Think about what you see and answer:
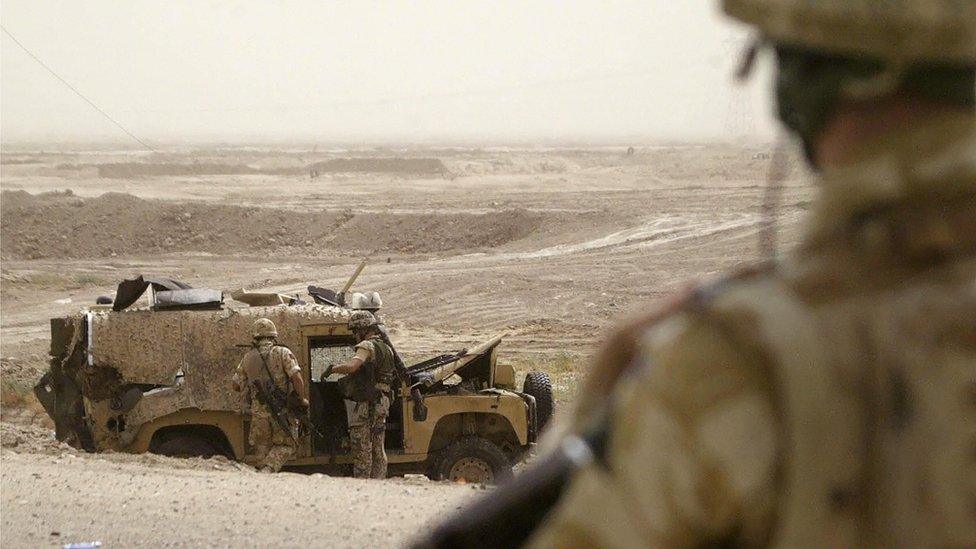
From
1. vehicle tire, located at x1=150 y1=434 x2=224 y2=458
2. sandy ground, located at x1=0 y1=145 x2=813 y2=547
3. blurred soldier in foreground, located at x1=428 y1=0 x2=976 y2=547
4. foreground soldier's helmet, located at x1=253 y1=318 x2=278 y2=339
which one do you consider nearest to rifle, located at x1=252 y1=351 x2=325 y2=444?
foreground soldier's helmet, located at x1=253 y1=318 x2=278 y2=339

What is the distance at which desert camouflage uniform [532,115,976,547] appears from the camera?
3.71ft

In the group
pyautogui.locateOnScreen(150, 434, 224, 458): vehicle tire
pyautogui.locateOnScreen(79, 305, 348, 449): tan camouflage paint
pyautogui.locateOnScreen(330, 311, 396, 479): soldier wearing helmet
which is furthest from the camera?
pyautogui.locateOnScreen(150, 434, 224, 458): vehicle tire

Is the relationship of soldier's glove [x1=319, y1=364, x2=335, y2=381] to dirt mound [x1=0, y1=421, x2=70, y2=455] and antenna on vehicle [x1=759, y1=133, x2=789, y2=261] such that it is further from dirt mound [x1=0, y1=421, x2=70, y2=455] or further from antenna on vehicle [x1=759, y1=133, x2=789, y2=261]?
antenna on vehicle [x1=759, y1=133, x2=789, y2=261]

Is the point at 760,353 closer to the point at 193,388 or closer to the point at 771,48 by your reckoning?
the point at 771,48

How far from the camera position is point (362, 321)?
1016cm

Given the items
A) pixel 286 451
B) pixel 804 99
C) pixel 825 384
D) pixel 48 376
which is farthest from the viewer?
pixel 48 376

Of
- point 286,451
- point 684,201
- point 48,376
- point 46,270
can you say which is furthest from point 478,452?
point 684,201

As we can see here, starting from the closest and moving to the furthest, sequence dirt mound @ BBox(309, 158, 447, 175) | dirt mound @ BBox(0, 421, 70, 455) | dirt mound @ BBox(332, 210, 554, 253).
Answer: dirt mound @ BBox(0, 421, 70, 455), dirt mound @ BBox(332, 210, 554, 253), dirt mound @ BBox(309, 158, 447, 175)

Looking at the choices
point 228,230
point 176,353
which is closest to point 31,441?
point 176,353

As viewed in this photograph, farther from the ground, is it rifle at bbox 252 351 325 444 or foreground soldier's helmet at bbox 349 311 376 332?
foreground soldier's helmet at bbox 349 311 376 332

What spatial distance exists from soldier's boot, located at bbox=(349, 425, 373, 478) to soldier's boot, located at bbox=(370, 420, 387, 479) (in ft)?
0.15

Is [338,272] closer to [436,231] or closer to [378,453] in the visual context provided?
[436,231]

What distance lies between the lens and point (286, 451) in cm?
1034

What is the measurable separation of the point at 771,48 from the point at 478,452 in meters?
9.62
